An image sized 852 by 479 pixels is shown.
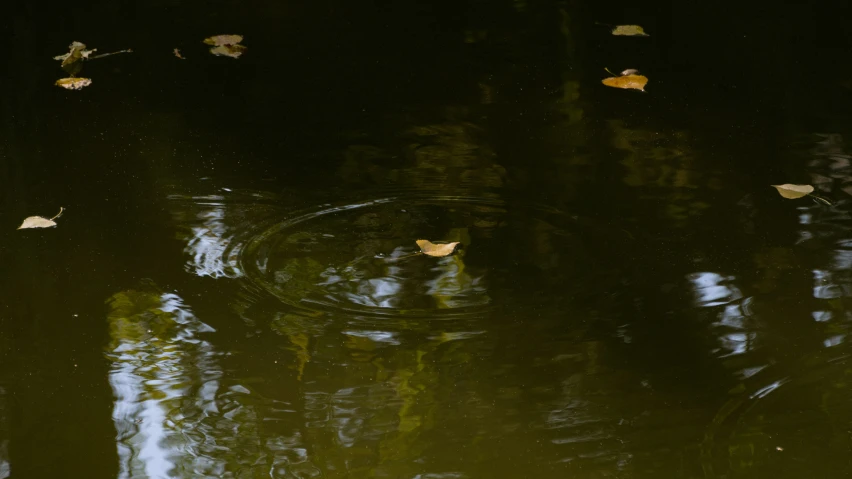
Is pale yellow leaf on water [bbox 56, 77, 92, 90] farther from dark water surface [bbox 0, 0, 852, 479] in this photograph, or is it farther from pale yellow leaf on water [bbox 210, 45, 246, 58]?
pale yellow leaf on water [bbox 210, 45, 246, 58]

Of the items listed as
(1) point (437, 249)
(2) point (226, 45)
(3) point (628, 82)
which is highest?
(2) point (226, 45)

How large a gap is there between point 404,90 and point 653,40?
39.3 inches

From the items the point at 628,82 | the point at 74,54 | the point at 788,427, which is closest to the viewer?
the point at 788,427

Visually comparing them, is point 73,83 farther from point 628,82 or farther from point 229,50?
point 628,82

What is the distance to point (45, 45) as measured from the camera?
12.1 feet

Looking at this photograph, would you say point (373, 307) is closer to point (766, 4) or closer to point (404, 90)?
point (404, 90)

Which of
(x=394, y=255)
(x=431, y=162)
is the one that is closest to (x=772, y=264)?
(x=394, y=255)

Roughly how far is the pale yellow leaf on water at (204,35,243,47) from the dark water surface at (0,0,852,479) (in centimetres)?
6

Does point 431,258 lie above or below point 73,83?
below

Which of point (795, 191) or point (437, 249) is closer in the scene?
point (437, 249)

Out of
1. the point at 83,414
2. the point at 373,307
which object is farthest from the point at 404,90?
the point at 83,414

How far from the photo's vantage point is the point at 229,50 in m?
3.58

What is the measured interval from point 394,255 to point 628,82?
1.28 meters

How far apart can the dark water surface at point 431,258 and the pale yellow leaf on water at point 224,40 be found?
0.06m
